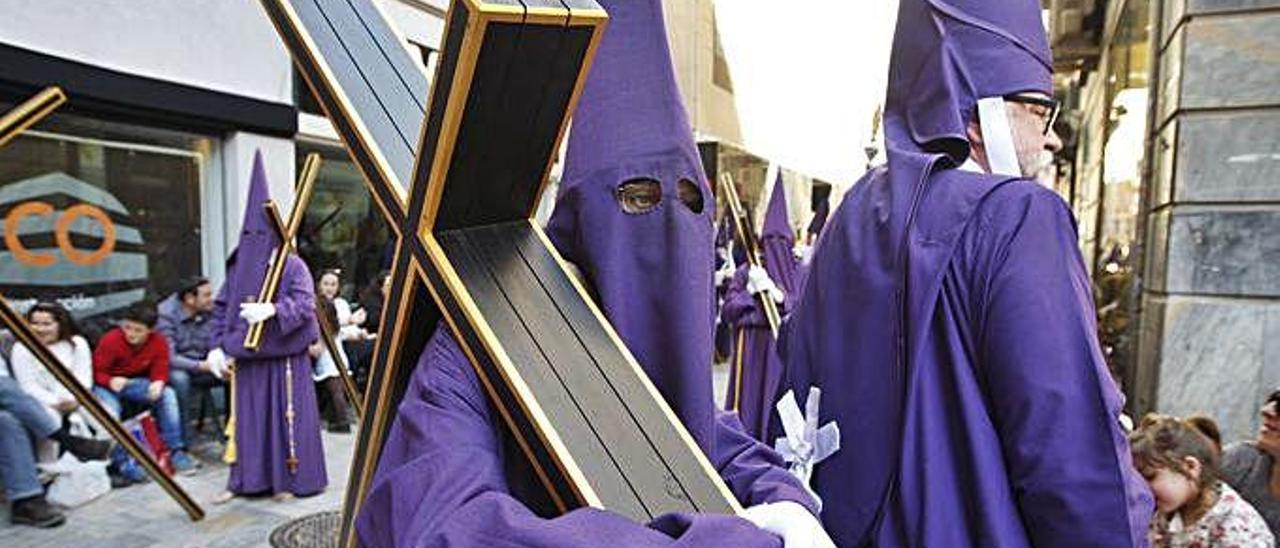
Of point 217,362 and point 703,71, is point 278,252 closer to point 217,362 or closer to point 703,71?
point 217,362

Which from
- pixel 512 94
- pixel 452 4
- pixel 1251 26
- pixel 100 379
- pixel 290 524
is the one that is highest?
pixel 1251 26

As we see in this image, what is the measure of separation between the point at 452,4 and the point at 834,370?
1.16m

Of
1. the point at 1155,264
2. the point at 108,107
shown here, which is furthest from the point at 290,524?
the point at 1155,264

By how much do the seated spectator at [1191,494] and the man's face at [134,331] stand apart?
21.6 feet

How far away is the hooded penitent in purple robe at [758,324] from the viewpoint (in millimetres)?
6535

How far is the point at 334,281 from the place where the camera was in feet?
26.2

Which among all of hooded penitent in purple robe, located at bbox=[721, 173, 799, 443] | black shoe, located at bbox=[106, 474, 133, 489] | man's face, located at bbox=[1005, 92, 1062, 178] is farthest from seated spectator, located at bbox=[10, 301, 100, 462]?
man's face, located at bbox=[1005, 92, 1062, 178]

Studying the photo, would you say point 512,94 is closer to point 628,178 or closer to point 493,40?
point 493,40

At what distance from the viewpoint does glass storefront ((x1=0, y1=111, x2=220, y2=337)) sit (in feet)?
20.9

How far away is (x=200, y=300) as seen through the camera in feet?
22.9

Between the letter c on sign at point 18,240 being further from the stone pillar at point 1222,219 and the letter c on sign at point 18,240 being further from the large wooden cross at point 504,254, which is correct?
the stone pillar at point 1222,219

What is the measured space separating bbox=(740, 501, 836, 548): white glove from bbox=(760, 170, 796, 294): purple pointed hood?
5926 millimetres

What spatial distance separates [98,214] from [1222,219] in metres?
8.41

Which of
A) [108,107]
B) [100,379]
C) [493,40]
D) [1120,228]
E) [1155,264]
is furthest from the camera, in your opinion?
[1120,228]
